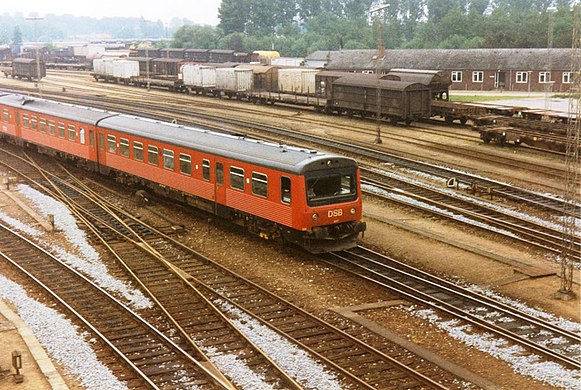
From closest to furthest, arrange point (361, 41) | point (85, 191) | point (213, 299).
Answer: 1. point (213, 299)
2. point (85, 191)
3. point (361, 41)

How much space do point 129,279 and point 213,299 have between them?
269cm

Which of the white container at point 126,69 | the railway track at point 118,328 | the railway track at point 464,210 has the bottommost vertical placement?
the railway track at point 118,328

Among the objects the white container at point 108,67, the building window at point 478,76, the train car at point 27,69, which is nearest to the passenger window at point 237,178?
the building window at point 478,76

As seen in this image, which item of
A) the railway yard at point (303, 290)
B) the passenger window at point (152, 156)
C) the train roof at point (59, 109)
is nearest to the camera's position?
the railway yard at point (303, 290)

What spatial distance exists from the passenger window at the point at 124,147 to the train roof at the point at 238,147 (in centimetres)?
36

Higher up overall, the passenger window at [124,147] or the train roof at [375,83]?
the train roof at [375,83]

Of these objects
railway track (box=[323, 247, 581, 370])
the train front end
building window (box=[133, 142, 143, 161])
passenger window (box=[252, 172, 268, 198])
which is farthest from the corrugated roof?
railway track (box=[323, 247, 581, 370])

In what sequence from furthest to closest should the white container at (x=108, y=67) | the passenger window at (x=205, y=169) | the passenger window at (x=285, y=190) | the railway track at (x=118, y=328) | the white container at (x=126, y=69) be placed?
1. the white container at (x=108, y=67)
2. the white container at (x=126, y=69)
3. the passenger window at (x=205, y=169)
4. the passenger window at (x=285, y=190)
5. the railway track at (x=118, y=328)

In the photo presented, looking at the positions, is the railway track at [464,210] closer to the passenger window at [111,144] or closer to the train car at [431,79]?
the passenger window at [111,144]

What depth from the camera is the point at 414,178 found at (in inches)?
1180

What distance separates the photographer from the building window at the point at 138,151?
1035 inches

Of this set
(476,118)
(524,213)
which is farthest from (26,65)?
(524,213)

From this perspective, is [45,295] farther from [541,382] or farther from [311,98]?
[311,98]

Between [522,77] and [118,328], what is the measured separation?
211ft
